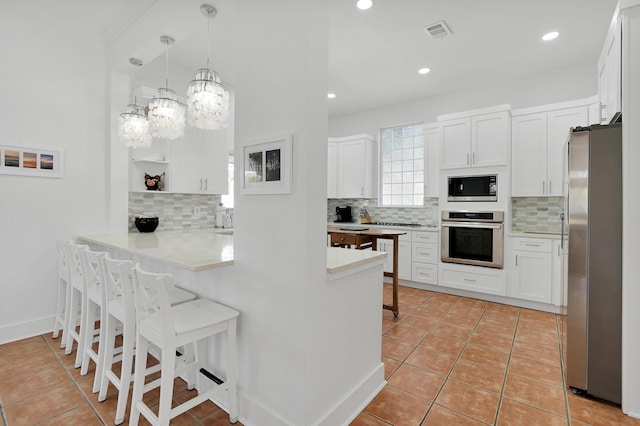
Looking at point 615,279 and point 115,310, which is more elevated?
point 615,279

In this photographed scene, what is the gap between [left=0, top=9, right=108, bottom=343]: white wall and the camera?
9.07ft

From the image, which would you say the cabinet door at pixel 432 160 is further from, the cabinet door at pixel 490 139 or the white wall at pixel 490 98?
the cabinet door at pixel 490 139

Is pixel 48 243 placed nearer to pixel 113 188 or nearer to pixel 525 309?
pixel 113 188

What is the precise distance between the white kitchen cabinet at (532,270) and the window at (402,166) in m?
1.75

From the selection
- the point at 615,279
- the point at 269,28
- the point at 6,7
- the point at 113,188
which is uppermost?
the point at 6,7

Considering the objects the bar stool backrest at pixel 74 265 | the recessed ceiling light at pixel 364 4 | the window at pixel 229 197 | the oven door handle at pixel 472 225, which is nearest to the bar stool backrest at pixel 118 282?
the bar stool backrest at pixel 74 265

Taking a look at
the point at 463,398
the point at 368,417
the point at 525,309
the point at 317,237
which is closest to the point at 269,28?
the point at 317,237

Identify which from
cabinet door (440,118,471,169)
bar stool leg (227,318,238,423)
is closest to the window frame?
cabinet door (440,118,471,169)

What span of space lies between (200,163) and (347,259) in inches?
114

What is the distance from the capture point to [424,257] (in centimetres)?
455

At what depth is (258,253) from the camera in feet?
5.62

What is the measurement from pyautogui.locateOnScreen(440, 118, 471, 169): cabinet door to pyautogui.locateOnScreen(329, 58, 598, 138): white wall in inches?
22.5

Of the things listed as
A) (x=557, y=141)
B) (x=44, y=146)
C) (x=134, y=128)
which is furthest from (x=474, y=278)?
(x=44, y=146)

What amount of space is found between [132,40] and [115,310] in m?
2.49
